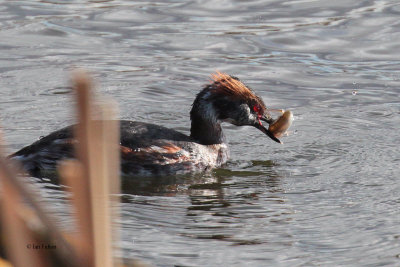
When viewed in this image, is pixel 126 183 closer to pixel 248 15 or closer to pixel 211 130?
pixel 211 130

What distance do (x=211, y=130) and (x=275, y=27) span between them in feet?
17.7

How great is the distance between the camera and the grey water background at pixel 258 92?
18.6 ft

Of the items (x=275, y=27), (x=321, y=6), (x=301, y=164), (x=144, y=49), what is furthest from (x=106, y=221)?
(x=321, y=6)

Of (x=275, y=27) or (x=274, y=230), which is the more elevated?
(x=275, y=27)

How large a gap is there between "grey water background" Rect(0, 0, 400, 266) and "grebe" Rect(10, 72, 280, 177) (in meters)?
0.18

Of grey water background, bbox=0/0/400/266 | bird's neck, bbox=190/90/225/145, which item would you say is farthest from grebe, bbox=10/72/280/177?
grey water background, bbox=0/0/400/266

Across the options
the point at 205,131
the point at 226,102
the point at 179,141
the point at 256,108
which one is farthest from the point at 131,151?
the point at 256,108

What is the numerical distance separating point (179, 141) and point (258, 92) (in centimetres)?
295

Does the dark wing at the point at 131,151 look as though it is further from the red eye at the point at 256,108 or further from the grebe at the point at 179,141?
the red eye at the point at 256,108

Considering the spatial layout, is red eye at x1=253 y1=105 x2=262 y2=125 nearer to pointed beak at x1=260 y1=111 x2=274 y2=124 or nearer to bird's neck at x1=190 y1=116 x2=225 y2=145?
pointed beak at x1=260 y1=111 x2=274 y2=124

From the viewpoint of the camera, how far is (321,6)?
14.1 meters

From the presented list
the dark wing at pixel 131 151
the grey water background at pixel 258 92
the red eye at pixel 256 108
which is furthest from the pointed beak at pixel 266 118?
the dark wing at pixel 131 151

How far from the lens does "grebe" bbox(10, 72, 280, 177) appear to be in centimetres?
720

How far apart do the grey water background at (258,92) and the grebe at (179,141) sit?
18 cm
